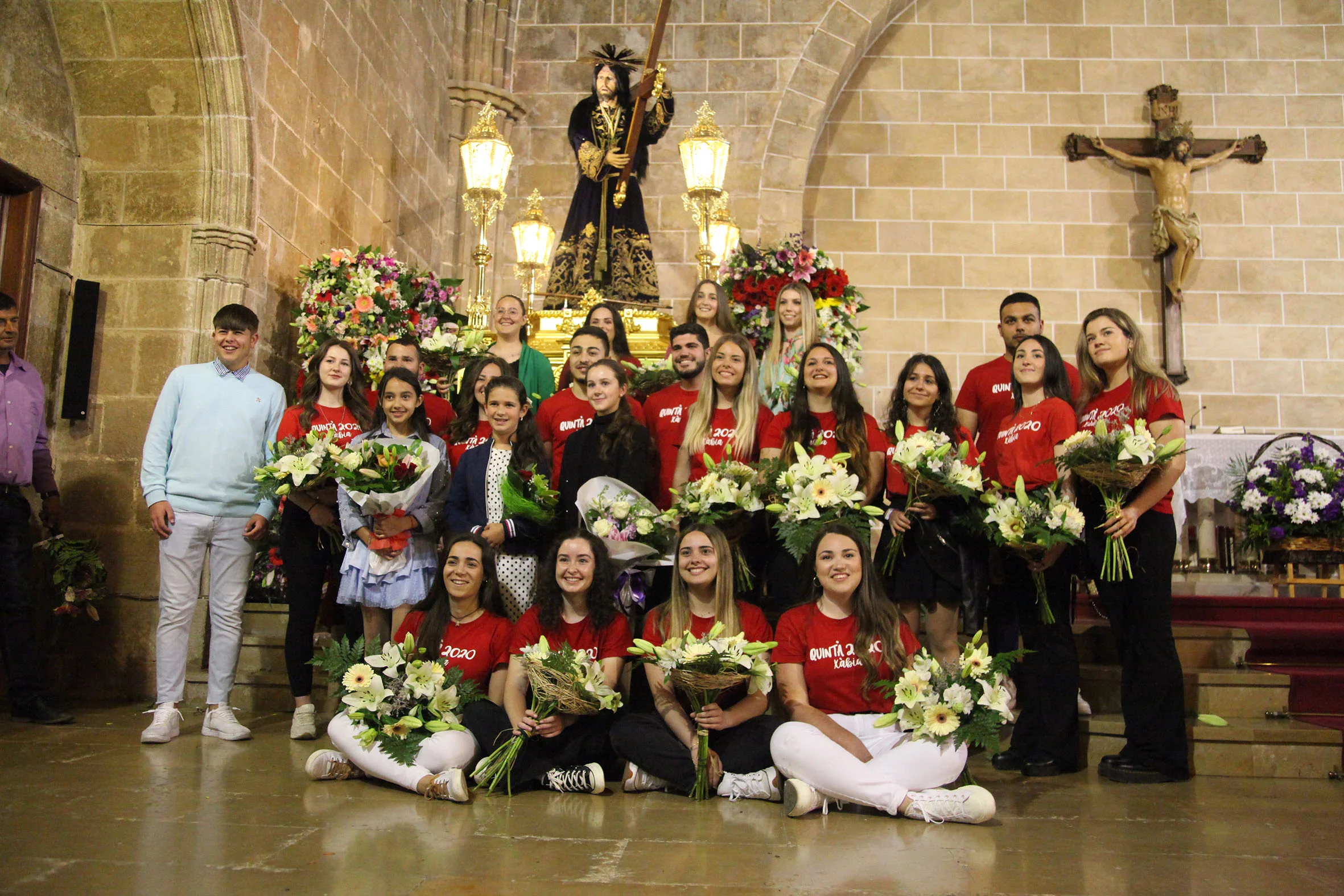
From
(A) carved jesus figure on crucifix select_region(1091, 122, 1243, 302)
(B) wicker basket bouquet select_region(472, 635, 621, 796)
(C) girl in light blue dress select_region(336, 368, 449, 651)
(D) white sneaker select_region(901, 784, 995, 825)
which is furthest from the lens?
(A) carved jesus figure on crucifix select_region(1091, 122, 1243, 302)

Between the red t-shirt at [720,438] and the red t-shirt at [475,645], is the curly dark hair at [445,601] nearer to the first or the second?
the red t-shirt at [475,645]

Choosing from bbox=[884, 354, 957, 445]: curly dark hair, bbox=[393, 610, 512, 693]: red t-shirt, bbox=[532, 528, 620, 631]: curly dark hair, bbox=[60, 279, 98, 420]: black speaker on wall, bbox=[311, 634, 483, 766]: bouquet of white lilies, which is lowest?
bbox=[311, 634, 483, 766]: bouquet of white lilies

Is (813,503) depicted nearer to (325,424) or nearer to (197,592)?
(325,424)

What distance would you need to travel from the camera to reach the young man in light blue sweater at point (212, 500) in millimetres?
4781

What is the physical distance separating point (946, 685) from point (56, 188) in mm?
5211

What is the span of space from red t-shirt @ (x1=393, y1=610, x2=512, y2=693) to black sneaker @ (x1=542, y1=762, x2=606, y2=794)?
0.50 meters

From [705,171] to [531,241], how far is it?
1537mm

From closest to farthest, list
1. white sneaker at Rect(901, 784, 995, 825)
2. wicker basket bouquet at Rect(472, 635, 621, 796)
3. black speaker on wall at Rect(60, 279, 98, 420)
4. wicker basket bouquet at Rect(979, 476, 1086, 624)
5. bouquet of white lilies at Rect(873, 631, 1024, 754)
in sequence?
white sneaker at Rect(901, 784, 995, 825)
bouquet of white lilies at Rect(873, 631, 1024, 754)
wicker basket bouquet at Rect(472, 635, 621, 796)
wicker basket bouquet at Rect(979, 476, 1086, 624)
black speaker on wall at Rect(60, 279, 98, 420)

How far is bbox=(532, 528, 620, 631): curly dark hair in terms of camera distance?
4.07 metres

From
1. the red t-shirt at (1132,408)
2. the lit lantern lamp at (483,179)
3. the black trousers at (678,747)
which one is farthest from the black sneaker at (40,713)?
the red t-shirt at (1132,408)

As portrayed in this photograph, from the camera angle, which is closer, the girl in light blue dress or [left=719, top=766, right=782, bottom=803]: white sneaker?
[left=719, top=766, right=782, bottom=803]: white sneaker

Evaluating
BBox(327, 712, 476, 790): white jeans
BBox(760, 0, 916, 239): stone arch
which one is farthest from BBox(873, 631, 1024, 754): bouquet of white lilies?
BBox(760, 0, 916, 239): stone arch

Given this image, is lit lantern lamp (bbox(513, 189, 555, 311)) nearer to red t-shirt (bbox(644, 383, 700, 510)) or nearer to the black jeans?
red t-shirt (bbox(644, 383, 700, 510))

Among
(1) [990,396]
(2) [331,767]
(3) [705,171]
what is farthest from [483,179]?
(2) [331,767]
